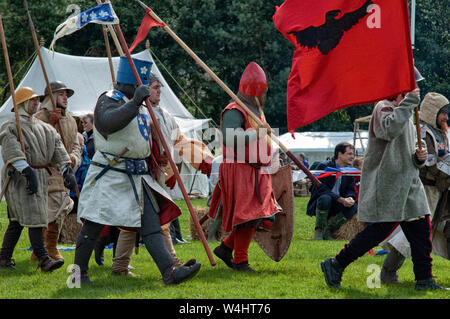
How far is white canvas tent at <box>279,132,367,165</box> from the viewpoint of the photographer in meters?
30.3

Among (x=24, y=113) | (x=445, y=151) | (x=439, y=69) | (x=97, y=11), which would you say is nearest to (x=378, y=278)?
(x=445, y=151)

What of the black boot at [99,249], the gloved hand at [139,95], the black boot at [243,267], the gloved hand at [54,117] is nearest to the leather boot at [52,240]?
the black boot at [99,249]

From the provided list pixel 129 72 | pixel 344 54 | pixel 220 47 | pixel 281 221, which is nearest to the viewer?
pixel 344 54

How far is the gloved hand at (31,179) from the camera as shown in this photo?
659 centimetres

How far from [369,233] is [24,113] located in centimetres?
352

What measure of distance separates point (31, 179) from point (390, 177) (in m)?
3.22

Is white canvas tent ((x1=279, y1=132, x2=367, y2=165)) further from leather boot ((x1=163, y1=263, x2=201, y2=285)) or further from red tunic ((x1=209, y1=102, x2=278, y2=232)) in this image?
leather boot ((x1=163, y1=263, x2=201, y2=285))

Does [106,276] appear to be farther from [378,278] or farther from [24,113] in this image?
[378,278]

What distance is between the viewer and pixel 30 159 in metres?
6.90

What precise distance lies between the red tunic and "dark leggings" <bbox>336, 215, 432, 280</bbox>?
1.20m

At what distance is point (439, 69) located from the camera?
3497cm

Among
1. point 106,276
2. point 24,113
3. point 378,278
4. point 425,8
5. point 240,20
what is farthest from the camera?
point 425,8

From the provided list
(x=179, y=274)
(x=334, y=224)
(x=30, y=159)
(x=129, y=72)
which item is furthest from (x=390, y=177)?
(x=334, y=224)

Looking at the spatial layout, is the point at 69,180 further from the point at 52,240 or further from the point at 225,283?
the point at 225,283
